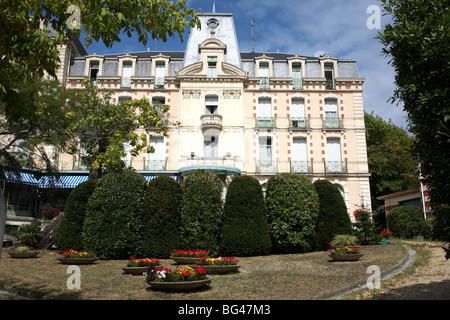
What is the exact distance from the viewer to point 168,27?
653cm

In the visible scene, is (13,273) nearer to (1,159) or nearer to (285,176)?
(1,159)

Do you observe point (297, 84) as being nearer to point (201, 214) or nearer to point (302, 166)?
point (302, 166)

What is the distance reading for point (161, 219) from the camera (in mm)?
13992

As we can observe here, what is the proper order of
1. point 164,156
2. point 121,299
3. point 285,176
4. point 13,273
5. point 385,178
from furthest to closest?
point 385,178
point 164,156
point 285,176
point 13,273
point 121,299

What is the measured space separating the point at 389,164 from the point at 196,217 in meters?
24.1

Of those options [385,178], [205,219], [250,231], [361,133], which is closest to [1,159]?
[205,219]

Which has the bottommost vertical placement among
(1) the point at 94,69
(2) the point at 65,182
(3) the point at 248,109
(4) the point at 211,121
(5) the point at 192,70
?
(2) the point at 65,182

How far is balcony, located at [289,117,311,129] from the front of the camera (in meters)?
25.5

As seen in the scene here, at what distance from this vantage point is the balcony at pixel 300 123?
25453mm

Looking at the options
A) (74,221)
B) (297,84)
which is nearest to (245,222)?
(74,221)

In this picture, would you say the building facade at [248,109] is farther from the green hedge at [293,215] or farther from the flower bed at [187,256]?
the flower bed at [187,256]

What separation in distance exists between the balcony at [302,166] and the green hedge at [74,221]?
1424 centimetres

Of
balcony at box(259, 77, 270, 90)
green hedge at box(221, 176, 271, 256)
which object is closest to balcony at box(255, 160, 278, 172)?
balcony at box(259, 77, 270, 90)

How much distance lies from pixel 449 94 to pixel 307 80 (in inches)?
849
